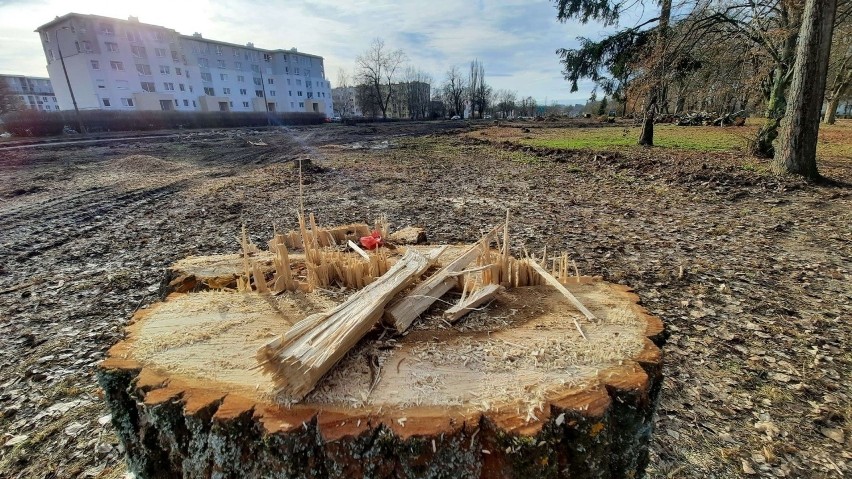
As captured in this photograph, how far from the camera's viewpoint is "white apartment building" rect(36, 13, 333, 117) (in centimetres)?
4509

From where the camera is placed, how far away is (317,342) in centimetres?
138

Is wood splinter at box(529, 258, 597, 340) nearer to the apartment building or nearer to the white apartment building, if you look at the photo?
the white apartment building

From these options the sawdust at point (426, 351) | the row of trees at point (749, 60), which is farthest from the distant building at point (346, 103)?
the sawdust at point (426, 351)

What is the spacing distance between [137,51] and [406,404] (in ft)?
214

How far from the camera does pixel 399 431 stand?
3.81 feet

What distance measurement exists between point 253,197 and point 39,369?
6.10 m

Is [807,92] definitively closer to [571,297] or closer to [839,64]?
[571,297]

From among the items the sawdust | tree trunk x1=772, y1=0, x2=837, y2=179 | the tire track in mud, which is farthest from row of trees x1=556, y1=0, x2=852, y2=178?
the tire track in mud

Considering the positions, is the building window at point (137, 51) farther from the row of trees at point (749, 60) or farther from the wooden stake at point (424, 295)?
the wooden stake at point (424, 295)

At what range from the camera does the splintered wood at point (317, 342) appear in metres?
1.26

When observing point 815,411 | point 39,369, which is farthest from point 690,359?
point 39,369

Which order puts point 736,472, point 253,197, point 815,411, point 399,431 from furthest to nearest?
point 253,197, point 815,411, point 736,472, point 399,431

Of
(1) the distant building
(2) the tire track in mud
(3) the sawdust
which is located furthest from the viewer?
(1) the distant building

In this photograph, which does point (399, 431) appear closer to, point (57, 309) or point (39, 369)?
point (39, 369)
